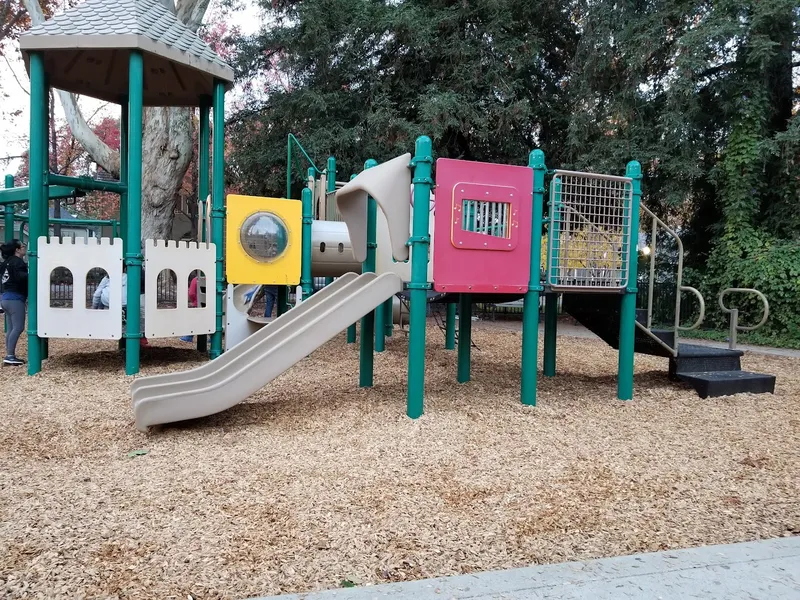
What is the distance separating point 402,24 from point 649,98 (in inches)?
242

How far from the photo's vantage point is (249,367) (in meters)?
4.86

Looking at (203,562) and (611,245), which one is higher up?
(611,245)

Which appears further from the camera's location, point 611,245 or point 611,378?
point 611,378

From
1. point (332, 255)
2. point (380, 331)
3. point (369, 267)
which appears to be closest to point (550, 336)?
point (369, 267)

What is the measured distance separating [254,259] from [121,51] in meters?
3.24

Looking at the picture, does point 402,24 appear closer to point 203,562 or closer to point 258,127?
point 258,127

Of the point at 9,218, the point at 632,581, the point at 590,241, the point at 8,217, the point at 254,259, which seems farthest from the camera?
the point at 9,218

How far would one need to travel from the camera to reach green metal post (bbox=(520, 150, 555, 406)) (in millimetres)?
5691

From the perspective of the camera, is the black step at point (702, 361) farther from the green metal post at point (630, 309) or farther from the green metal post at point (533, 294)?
the green metal post at point (533, 294)

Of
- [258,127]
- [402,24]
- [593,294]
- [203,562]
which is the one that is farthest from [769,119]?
[203,562]

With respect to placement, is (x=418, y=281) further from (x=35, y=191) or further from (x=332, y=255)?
(x=35, y=191)

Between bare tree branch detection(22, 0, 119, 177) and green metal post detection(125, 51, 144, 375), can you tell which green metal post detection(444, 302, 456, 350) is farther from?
bare tree branch detection(22, 0, 119, 177)

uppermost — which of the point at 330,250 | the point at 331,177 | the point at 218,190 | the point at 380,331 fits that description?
the point at 331,177

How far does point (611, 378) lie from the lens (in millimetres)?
7590
